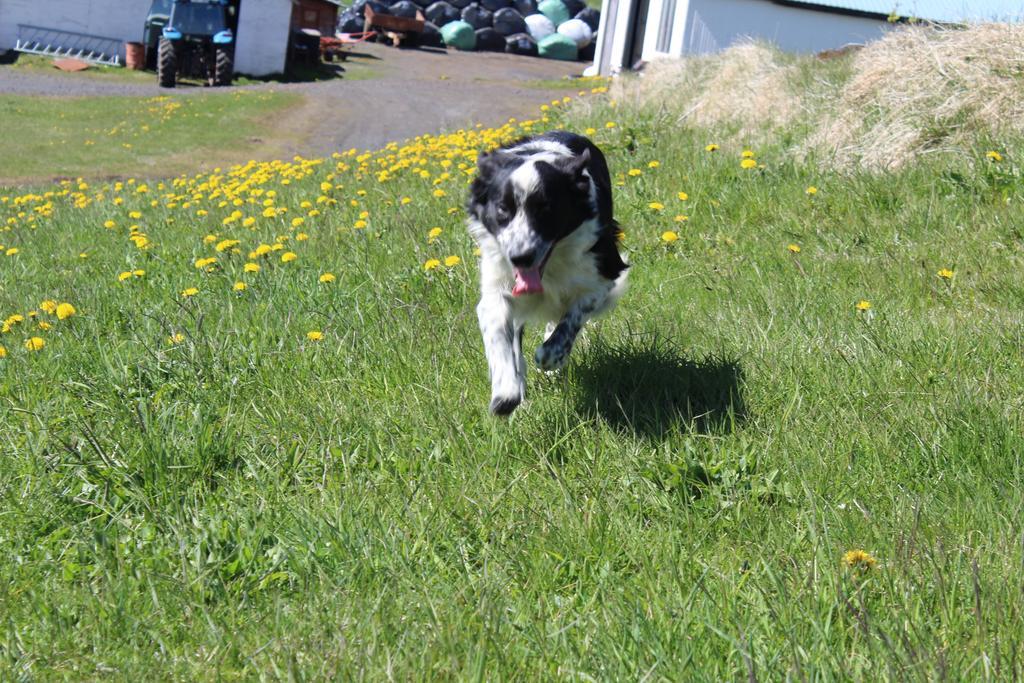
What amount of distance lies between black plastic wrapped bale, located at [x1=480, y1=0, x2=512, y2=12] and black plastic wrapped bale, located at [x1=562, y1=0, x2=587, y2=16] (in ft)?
8.98

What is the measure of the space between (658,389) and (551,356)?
50cm

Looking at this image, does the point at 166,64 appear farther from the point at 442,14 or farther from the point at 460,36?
the point at 442,14

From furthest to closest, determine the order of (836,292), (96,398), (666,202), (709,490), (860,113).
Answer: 1. (860,113)
2. (666,202)
3. (836,292)
4. (96,398)
5. (709,490)

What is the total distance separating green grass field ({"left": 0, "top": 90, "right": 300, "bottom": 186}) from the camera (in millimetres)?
19312

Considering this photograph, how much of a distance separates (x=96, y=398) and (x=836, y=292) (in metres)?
3.56

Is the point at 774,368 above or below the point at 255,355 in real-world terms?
above

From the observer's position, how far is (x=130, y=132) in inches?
884

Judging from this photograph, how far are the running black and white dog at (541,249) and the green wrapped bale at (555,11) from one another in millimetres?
43851

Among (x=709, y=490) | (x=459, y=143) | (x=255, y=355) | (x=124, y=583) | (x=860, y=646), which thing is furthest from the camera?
(x=459, y=143)

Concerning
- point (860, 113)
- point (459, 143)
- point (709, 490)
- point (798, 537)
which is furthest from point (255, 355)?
point (459, 143)

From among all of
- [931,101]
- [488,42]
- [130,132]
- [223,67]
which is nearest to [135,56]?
[223,67]

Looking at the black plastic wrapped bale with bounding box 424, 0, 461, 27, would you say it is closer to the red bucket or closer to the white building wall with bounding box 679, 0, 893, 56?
the red bucket

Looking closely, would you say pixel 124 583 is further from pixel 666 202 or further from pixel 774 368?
pixel 666 202

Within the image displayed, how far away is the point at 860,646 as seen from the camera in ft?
7.77
